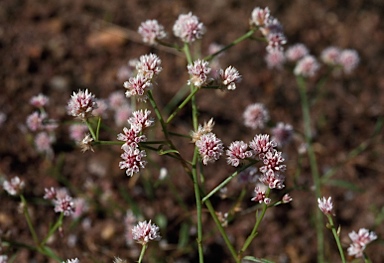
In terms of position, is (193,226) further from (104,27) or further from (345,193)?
(104,27)

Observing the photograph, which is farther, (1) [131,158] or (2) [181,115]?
(2) [181,115]

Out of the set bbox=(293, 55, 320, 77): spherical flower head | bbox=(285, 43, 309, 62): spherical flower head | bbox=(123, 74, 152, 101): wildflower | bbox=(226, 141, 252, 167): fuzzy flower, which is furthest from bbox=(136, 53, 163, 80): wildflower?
bbox=(285, 43, 309, 62): spherical flower head

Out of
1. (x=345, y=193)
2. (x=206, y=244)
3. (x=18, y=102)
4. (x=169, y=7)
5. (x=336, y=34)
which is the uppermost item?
(x=169, y=7)

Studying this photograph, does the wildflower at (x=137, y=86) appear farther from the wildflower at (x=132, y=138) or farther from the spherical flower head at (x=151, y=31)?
the spherical flower head at (x=151, y=31)

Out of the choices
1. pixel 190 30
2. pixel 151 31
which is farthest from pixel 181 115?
pixel 190 30

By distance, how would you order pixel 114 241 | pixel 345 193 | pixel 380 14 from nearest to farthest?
1. pixel 114 241
2. pixel 345 193
3. pixel 380 14

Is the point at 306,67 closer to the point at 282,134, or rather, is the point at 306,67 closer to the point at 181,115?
the point at 282,134

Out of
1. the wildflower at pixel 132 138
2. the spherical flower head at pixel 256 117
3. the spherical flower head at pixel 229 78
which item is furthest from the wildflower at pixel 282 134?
the wildflower at pixel 132 138

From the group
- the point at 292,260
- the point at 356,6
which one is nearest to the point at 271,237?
the point at 292,260
